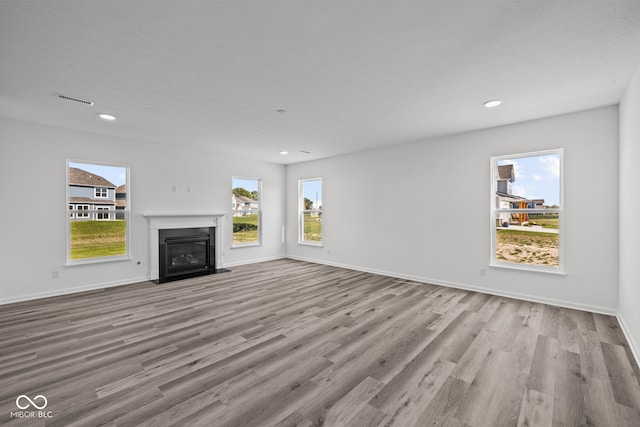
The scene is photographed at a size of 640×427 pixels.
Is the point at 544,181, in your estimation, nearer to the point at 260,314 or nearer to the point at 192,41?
the point at 260,314

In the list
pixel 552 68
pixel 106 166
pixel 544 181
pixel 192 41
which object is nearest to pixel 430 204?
pixel 544 181

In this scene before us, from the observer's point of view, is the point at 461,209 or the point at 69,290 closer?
the point at 69,290

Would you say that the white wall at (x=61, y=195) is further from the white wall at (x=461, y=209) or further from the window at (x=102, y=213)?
the white wall at (x=461, y=209)

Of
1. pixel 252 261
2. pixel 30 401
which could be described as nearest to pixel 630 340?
pixel 30 401

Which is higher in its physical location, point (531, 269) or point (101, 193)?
point (101, 193)

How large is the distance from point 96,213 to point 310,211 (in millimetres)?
4388

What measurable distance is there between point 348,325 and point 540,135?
12.3ft

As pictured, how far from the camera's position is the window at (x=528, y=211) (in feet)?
12.9

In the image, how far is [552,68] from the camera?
2.58m

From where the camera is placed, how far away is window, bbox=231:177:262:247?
6.75m

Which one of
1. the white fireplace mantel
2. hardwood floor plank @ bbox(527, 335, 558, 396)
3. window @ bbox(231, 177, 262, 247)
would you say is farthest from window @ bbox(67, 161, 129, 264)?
hardwood floor plank @ bbox(527, 335, 558, 396)

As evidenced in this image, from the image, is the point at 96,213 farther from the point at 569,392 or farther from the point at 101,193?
the point at 569,392

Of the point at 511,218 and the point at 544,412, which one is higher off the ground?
the point at 511,218

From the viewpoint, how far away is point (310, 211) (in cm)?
735
